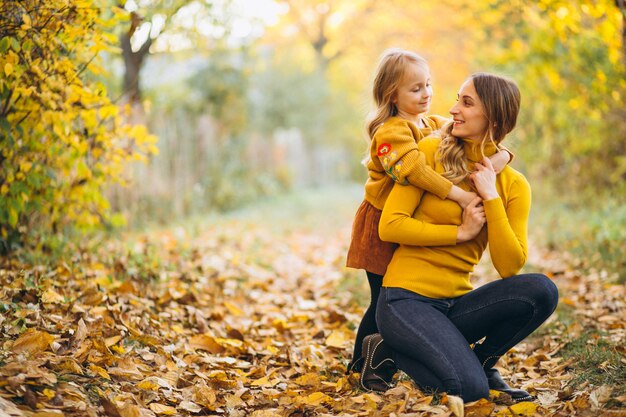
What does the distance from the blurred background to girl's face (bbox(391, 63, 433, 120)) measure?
276mm

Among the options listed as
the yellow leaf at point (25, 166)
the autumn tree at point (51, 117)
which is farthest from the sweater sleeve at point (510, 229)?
the yellow leaf at point (25, 166)

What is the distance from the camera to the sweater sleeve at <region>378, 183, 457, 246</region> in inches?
122

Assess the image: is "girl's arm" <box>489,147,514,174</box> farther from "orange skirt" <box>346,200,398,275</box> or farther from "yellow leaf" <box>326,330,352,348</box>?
"yellow leaf" <box>326,330,352,348</box>

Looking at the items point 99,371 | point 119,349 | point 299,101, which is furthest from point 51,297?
point 299,101

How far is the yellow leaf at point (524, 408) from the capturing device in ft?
Answer: 9.72

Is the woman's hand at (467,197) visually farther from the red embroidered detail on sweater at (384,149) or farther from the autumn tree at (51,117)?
the autumn tree at (51,117)

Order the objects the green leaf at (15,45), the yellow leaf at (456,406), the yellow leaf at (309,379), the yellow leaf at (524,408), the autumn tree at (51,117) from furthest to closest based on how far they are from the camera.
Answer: the autumn tree at (51,117), the green leaf at (15,45), the yellow leaf at (309,379), the yellow leaf at (524,408), the yellow leaf at (456,406)

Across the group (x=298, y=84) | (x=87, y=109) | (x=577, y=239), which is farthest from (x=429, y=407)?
(x=298, y=84)

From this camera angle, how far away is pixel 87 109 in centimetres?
449

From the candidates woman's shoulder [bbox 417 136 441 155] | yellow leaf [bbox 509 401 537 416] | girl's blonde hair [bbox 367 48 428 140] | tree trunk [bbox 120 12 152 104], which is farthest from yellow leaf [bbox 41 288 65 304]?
tree trunk [bbox 120 12 152 104]

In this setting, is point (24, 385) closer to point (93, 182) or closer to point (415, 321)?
point (415, 321)

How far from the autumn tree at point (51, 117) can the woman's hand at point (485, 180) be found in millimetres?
2352

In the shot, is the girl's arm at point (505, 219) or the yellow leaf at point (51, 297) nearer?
the girl's arm at point (505, 219)

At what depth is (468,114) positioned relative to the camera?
3176 millimetres
